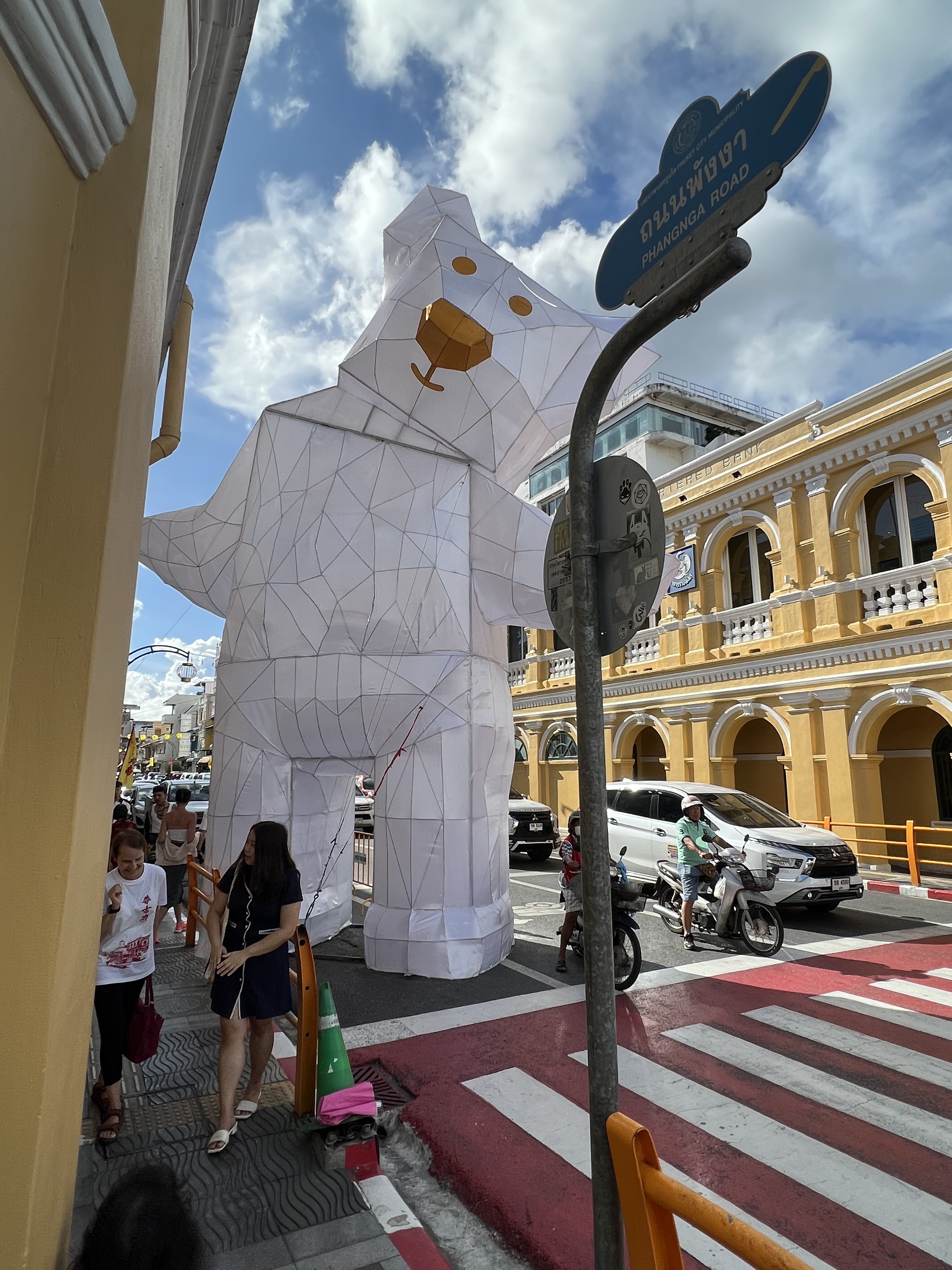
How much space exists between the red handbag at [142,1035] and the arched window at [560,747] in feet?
50.8

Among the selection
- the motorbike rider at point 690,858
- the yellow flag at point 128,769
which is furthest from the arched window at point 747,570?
the yellow flag at point 128,769

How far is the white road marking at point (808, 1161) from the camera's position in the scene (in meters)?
2.99

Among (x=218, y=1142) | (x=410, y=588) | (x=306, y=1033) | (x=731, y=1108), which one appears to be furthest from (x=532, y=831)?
(x=218, y=1142)

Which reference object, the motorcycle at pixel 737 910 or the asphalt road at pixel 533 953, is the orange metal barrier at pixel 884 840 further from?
the motorcycle at pixel 737 910

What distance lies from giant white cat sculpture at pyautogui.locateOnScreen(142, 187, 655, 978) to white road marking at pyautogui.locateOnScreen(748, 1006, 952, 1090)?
220 cm

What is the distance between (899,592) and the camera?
1215 cm

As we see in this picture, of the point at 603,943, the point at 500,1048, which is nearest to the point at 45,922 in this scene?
the point at 603,943

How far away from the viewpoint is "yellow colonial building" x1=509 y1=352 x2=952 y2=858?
11.9 meters

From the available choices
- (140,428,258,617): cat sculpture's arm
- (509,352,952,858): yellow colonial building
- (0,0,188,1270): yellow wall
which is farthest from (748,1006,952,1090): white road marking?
(509,352,952,858): yellow colonial building

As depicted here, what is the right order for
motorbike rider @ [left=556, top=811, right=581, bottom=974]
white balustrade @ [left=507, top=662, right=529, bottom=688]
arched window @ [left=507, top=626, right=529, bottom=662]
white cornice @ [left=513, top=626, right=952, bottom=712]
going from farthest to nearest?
arched window @ [left=507, top=626, right=529, bottom=662] → white balustrade @ [left=507, top=662, right=529, bottom=688] → white cornice @ [left=513, top=626, right=952, bottom=712] → motorbike rider @ [left=556, top=811, right=581, bottom=974]

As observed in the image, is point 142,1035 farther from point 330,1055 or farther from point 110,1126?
point 330,1055

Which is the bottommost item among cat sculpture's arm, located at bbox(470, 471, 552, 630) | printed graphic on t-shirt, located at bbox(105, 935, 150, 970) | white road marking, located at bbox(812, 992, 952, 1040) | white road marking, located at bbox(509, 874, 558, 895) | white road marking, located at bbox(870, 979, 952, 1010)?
white road marking, located at bbox(812, 992, 952, 1040)

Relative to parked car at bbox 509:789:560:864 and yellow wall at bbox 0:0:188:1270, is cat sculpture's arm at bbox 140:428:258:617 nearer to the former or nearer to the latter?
yellow wall at bbox 0:0:188:1270

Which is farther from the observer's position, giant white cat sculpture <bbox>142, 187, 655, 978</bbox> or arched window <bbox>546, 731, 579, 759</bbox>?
arched window <bbox>546, 731, 579, 759</bbox>
